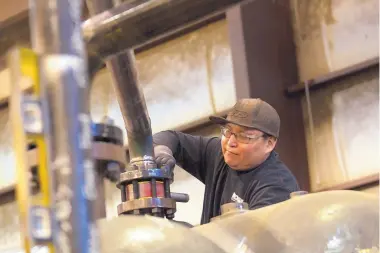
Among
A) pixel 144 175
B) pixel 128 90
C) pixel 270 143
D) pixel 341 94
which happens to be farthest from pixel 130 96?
pixel 341 94

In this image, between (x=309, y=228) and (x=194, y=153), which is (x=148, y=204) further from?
(x=194, y=153)

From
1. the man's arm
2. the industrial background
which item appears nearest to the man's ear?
the man's arm

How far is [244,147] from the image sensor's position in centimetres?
148

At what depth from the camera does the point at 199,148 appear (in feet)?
5.22

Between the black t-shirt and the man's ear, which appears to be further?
the man's ear

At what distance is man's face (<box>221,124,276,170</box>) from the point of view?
1450 mm

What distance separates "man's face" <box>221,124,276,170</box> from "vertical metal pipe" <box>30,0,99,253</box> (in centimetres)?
107

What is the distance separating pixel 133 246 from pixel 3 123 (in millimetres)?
2849

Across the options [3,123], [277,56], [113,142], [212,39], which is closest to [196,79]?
[212,39]

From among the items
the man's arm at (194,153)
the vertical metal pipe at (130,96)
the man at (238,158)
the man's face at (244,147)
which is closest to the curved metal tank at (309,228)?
the vertical metal pipe at (130,96)

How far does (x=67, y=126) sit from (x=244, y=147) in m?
1.13

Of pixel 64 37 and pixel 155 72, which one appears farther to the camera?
pixel 155 72

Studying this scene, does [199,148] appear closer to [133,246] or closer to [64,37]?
[133,246]

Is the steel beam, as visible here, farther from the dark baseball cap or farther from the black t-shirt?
the dark baseball cap
